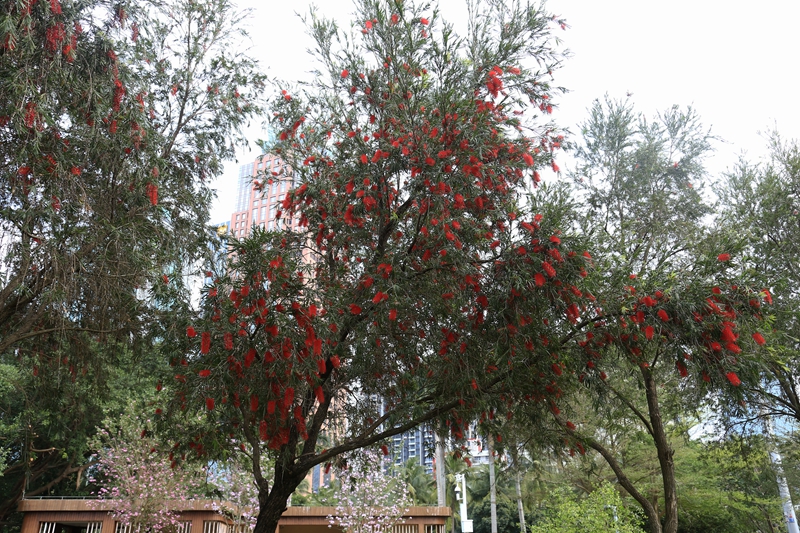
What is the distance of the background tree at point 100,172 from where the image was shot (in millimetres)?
4723

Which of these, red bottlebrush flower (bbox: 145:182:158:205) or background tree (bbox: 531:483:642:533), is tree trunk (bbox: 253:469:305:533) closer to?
red bottlebrush flower (bbox: 145:182:158:205)

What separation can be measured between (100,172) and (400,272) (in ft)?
12.2

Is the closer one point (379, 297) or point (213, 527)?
point (379, 297)

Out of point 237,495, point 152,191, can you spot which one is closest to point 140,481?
point 237,495

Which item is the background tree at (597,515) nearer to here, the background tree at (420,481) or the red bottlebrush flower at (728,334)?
the red bottlebrush flower at (728,334)

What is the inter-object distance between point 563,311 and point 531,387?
1106 millimetres

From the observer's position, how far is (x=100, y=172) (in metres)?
6.32

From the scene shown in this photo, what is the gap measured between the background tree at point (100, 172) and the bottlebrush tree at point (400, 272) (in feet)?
3.55

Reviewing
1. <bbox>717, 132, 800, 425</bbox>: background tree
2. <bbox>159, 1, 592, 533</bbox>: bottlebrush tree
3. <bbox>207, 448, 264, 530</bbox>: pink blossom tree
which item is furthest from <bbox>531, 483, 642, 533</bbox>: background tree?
<bbox>159, 1, 592, 533</bbox>: bottlebrush tree

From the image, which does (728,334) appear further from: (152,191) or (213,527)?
(213,527)

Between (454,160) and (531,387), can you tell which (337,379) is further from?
(454,160)

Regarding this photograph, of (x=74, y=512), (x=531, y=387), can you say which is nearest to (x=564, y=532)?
(x=531, y=387)

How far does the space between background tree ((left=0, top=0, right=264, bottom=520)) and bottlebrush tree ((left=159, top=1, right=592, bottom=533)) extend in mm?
1083

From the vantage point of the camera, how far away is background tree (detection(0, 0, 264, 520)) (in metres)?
4.72
